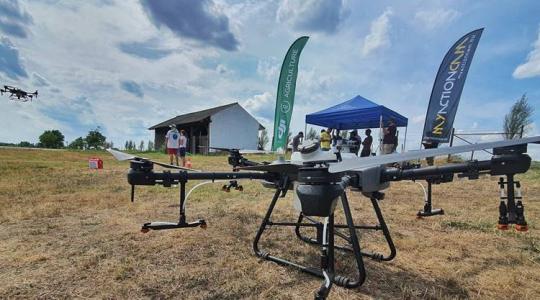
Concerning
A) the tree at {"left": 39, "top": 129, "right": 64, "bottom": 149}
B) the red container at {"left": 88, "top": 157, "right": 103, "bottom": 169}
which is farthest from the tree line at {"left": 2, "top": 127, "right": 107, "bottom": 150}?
the red container at {"left": 88, "top": 157, "right": 103, "bottom": 169}

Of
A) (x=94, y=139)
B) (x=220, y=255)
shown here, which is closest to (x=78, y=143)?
(x=94, y=139)

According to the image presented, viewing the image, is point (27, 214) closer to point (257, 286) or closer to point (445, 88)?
point (257, 286)

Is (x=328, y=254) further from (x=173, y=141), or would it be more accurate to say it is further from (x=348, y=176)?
(x=173, y=141)

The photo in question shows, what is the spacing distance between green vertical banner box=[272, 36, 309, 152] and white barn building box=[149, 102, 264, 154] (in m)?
24.4

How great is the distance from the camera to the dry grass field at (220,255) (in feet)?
9.64

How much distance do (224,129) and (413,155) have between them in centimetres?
3507

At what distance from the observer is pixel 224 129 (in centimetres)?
3634

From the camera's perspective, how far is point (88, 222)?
519cm

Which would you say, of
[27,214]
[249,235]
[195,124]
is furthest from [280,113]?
[195,124]

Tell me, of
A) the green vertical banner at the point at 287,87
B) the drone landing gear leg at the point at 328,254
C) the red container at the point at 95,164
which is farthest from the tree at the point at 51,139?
the drone landing gear leg at the point at 328,254

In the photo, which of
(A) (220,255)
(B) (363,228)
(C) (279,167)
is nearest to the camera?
(C) (279,167)

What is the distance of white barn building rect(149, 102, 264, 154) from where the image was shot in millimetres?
35375

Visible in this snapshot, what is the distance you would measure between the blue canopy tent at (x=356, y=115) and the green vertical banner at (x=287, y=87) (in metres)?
5.67

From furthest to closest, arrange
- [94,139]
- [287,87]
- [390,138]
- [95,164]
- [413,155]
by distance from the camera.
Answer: [94,139]
[95,164]
[390,138]
[287,87]
[413,155]
